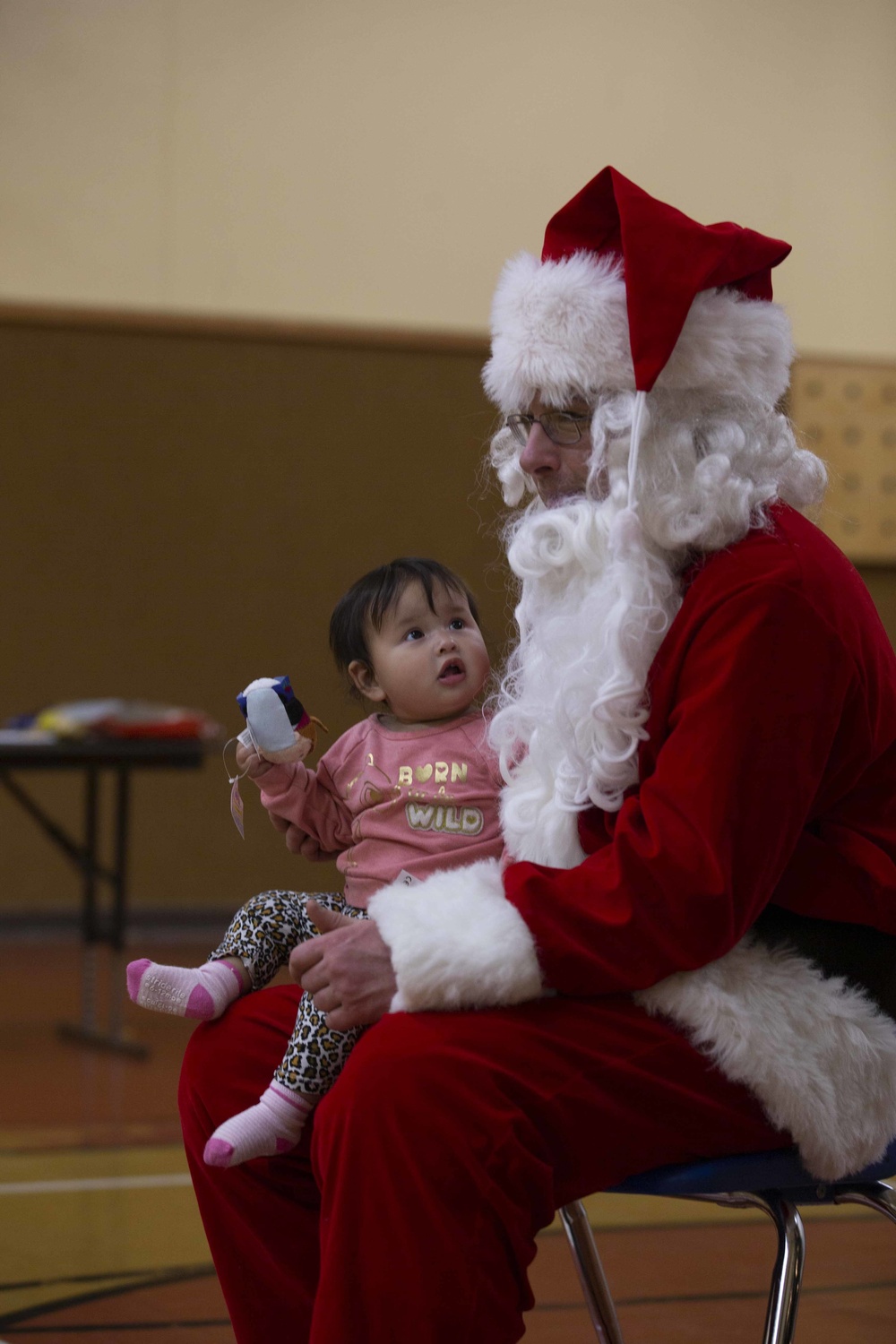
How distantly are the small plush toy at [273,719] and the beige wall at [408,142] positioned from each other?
178 inches

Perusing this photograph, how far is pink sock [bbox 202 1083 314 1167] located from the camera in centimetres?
161

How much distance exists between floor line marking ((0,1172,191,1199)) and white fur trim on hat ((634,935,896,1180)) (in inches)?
81.6

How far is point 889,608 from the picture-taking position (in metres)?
6.42

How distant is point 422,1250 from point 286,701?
2.58 feet

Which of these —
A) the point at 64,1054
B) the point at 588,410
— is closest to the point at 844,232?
the point at 64,1054

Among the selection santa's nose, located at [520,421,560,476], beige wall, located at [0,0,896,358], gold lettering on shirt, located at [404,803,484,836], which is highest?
beige wall, located at [0,0,896,358]

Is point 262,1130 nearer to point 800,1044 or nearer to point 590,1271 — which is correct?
point 590,1271

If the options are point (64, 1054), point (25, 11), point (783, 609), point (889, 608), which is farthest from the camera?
point (889, 608)

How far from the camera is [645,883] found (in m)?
1.37

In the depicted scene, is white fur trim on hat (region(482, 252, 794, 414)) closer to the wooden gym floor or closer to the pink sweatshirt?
the pink sweatshirt

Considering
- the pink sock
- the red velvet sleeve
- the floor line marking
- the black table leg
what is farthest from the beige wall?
the red velvet sleeve

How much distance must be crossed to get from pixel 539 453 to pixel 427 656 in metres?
0.36

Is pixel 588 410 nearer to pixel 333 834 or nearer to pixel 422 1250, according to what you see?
pixel 333 834

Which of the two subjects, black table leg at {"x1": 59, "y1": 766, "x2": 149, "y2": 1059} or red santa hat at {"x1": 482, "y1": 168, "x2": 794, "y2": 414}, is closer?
red santa hat at {"x1": 482, "y1": 168, "x2": 794, "y2": 414}
